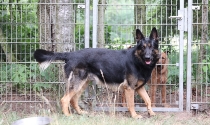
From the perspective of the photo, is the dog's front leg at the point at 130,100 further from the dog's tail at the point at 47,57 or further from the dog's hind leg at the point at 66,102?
the dog's tail at the point at 47,57

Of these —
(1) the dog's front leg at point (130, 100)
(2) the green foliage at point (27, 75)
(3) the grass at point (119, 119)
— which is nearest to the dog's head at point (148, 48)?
(1) the dog's front leg at point (130, 100)

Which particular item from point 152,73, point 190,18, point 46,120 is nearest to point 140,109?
point 152,73

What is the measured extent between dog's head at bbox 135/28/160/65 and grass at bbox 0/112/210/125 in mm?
1059

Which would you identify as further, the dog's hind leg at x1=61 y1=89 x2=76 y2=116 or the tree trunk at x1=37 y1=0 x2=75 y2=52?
the tree trunk at x1=37 y1=0 x2=75 y2=52

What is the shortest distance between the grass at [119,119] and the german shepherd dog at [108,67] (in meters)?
0.31

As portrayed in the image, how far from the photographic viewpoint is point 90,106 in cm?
798

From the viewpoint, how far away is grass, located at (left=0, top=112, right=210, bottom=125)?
622 centimetres

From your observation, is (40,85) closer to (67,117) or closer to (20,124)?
(67,117)

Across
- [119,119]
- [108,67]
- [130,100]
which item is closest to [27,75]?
[108,67]

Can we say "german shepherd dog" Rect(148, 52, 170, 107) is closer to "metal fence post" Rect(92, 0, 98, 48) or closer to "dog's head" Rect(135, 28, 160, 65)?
"dog's head" Rect(135, 28, 160, 65)

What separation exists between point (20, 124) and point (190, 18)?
3803 mm

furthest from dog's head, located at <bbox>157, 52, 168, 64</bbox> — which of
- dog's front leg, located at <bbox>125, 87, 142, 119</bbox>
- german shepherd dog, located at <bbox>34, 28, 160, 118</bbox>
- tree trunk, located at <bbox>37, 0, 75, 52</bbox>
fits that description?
tree trunk, located at <bbox>37, 0, 75, 52</bbox>

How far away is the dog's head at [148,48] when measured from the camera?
7188 mm

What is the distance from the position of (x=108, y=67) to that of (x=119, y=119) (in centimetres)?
116
